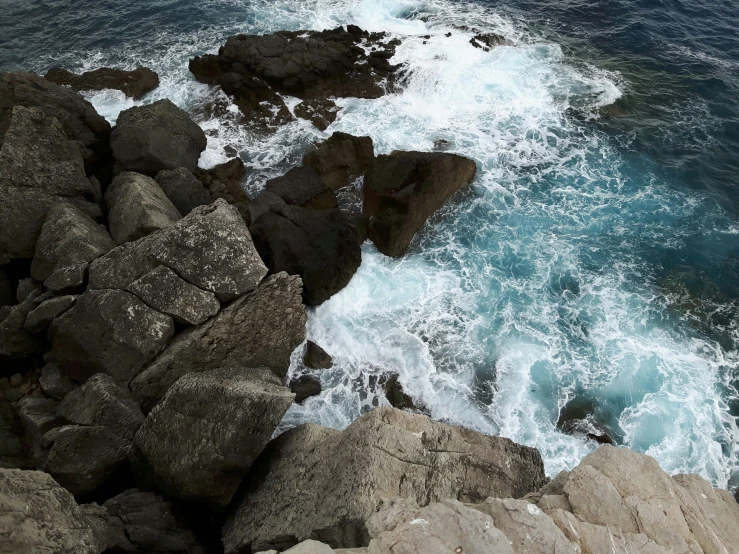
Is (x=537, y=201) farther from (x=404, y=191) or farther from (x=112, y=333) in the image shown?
(x=112, y=333)

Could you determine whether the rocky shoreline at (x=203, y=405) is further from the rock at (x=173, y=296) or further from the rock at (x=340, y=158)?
the rock at (x=340, y=158)

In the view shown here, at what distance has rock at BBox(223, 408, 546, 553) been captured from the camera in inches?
390

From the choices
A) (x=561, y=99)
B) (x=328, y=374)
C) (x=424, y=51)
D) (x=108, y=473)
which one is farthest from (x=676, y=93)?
(x=108, y=473)

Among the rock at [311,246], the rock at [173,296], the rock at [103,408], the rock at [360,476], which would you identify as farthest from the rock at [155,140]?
the rock at [360,476]

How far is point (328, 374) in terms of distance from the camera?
58.4 ft

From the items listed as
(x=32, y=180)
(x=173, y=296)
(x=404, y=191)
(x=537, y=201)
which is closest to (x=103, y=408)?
(x=173, y=296)

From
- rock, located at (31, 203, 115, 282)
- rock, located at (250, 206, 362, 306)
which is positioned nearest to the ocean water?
rock, located at (250, 206, 362, 306)

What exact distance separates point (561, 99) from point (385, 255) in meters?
16.8

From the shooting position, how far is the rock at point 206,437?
10.9 meters

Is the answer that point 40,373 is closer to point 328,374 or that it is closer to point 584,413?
point 328,374

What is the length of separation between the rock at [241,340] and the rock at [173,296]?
0.38 metres

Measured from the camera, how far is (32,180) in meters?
16.9

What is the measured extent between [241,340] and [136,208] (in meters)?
6.51

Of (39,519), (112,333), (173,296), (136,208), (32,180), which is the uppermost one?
(32,180)
